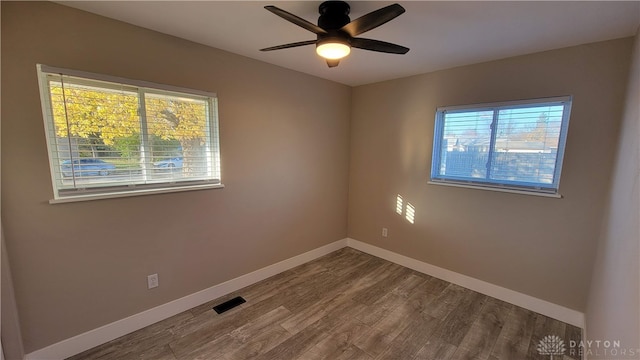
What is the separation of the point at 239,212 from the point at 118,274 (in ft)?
3.55

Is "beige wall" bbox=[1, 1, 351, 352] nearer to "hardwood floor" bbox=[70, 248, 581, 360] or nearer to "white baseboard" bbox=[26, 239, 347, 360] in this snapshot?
"white baseboard" bbox=[26, 239, 347, 360]

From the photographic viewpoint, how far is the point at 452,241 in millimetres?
2926

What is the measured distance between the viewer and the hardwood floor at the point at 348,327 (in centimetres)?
192

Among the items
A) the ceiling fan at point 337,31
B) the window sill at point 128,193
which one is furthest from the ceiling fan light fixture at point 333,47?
the window sill at point 128,193

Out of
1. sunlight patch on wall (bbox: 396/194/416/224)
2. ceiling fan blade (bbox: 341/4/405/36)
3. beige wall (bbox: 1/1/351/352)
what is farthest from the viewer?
sunlight patch on wall (bbox: 396/194/416/224)

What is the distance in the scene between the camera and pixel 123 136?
6.39 feet

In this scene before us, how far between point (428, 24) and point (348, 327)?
248 cm

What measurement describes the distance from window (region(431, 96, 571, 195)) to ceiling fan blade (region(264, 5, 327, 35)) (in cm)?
196

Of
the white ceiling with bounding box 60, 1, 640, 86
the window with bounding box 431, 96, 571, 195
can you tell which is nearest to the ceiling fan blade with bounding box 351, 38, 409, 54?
the white ceiling with bounding box 60, 1, 640, 86

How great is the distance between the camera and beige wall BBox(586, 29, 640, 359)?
113 centimetres

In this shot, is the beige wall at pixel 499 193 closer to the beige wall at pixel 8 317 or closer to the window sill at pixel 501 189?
the window sill at pixel 501 189

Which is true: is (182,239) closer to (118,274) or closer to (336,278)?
(118,274)

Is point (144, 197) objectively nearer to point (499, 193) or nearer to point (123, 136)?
point (123, 136)

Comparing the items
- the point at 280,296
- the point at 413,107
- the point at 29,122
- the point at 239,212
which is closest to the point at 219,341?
the point at 280,296
